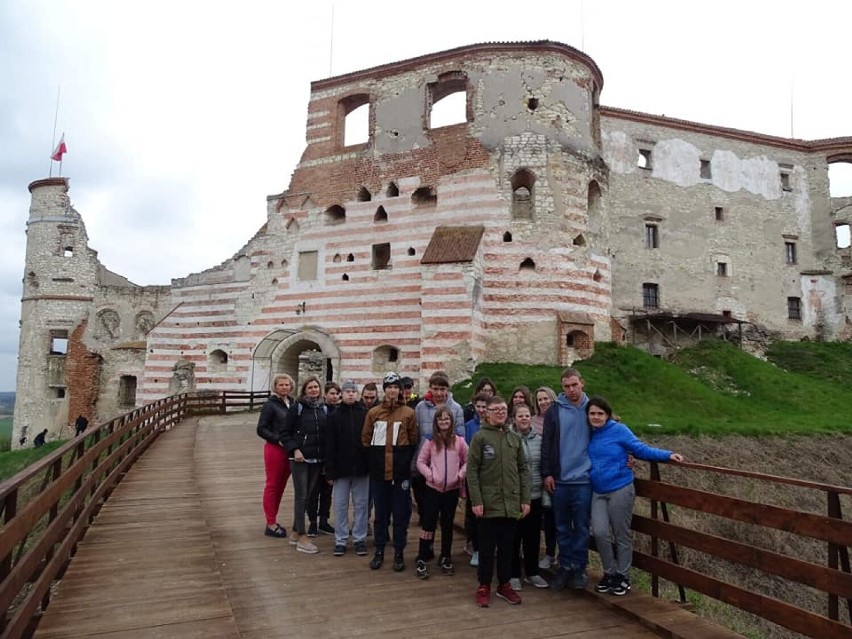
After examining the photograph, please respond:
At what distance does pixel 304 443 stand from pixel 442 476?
6.32 ft

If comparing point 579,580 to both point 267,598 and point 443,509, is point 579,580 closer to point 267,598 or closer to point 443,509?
point 443,509

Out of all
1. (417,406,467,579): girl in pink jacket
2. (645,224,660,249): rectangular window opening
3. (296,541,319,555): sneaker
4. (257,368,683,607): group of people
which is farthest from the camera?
(645,224,660,249): rectangular window opening

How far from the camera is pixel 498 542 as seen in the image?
222 inches

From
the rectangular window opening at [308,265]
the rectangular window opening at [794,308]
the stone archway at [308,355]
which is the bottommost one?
the stone archway at [308,355]

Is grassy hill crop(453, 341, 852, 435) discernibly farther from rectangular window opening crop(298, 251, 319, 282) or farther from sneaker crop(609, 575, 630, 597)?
sneaker crop(609, 575, 630, 597)

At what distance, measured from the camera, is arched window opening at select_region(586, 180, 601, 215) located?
2206 cm

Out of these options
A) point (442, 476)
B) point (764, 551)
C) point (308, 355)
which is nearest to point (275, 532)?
point (442, 476)

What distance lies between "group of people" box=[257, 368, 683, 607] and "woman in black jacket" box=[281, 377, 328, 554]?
0.01m

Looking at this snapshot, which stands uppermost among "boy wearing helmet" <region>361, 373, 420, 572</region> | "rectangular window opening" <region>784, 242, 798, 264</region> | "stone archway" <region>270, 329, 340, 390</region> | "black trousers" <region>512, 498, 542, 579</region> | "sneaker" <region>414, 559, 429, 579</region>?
"rectangular window opening" <region>784, 242, 798, 264</region>

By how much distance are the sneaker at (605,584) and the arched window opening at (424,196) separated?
700 inches

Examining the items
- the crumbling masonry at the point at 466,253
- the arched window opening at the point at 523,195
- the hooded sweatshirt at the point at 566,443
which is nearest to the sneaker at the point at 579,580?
the hooded sweatshirt at the point at 566,443

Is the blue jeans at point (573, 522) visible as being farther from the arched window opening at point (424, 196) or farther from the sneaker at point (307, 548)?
the arched window opening at point (424, 196)

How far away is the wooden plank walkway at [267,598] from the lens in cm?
477

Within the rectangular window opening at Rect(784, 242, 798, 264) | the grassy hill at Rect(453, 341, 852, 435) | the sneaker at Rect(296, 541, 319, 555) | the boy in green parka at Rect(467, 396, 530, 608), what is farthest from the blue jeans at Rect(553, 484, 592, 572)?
the rectangular window opening at Rect(784, 242, 798, 264)
